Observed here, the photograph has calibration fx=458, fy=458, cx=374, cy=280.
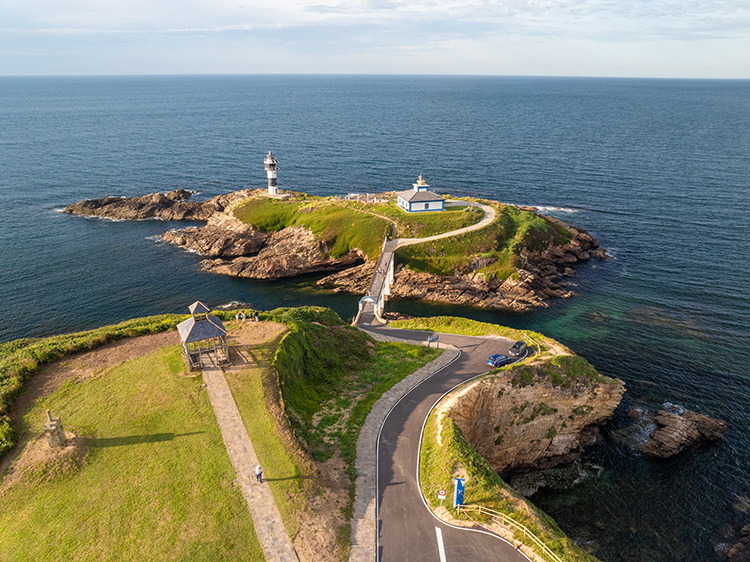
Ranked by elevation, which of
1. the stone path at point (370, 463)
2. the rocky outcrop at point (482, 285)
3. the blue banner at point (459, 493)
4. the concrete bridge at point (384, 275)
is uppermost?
the blue banner at point (459, 493)

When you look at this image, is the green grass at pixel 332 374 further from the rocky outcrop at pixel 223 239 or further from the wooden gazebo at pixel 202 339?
the rocky outcrop at pixel 223 239

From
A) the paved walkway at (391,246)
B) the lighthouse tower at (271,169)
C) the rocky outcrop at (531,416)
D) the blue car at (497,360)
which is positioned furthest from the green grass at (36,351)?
the lighthouse tower at (271,169)

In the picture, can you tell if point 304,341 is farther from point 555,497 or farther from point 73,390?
point 555,497

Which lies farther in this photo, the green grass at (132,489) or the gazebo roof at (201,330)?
the gazebo roof at (201,330)

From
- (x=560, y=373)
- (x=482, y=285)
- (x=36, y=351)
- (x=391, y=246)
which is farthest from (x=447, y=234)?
(x=36, y=351)

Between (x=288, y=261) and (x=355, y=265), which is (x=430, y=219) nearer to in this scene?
(x=355, y=265)

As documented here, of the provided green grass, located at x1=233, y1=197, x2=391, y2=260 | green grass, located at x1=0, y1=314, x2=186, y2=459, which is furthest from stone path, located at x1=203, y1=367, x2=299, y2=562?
green grass, located at x1=233, y1=197, x2=391, y2=260
